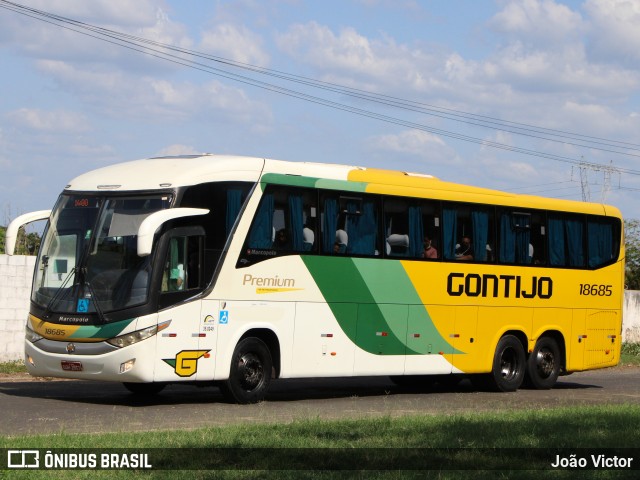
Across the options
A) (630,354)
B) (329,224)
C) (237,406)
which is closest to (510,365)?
(329,224)

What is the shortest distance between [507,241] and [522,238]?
1.64 ft

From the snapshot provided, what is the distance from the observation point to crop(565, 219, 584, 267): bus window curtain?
79.6ft

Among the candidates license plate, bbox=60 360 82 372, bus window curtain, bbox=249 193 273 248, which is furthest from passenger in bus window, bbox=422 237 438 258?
license plate, bbox=60 360 82 372

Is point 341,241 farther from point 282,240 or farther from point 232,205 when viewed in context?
point 232,205

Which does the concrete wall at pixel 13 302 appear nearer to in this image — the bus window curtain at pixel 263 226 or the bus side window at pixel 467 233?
the bus window curtain at pixel 263 226

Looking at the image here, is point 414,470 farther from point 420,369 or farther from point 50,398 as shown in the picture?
point 420,369

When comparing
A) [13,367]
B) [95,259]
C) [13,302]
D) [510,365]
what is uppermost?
[95,259]

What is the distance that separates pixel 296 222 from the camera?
62.2 feet

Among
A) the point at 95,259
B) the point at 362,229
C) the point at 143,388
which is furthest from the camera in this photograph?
the point at 362,229

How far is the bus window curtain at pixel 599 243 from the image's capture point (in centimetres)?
2478

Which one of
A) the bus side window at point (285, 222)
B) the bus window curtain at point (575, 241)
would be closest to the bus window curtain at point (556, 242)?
the bus window curtain at point (575, 241)

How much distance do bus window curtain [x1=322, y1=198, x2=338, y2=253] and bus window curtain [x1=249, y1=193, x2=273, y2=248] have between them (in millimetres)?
1228

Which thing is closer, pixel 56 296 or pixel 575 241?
pixel 56 296

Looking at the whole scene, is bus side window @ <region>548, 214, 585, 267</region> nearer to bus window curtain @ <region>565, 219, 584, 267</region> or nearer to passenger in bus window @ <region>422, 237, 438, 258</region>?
bus window curtain @ <region>565, 219, 584, 267</region>
